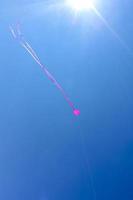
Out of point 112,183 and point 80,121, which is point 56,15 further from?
point 112,183

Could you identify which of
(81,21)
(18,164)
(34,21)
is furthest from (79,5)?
(18,164)

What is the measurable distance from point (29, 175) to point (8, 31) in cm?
101

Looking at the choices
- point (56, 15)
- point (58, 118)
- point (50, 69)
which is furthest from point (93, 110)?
point (56, 15)

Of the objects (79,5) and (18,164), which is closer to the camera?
(79,5)

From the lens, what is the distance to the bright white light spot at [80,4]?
6.05 feet

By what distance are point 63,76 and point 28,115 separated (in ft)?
1.21

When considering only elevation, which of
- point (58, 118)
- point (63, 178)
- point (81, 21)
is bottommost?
point (63, 178)

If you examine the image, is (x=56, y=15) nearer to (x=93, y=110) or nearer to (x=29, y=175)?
(x=93, y=110)

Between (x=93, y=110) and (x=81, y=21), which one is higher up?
(x=81, y=21)

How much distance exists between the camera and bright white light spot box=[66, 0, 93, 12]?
72.6 inches

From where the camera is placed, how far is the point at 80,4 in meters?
1.85

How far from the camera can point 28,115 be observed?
A: 2.02 metres

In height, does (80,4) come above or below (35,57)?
above

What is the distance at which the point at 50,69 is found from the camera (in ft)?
6.36
